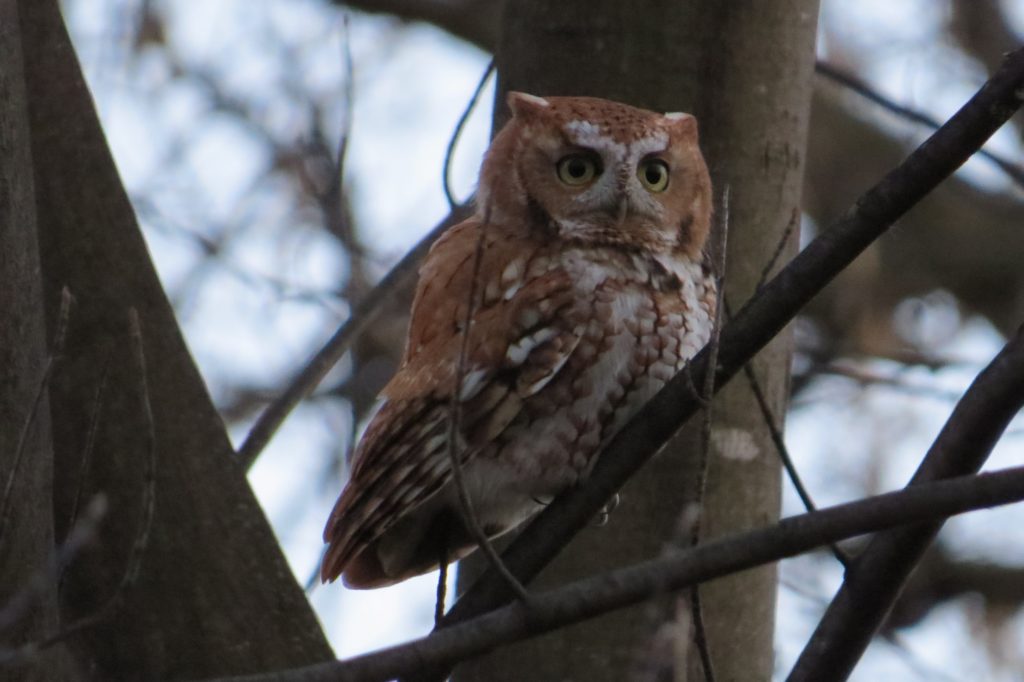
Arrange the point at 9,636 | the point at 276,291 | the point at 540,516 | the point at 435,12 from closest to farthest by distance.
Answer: the point at 9,636, the point at 540,516, the point at 276,291, the point at 435,12

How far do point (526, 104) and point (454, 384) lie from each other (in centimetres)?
73

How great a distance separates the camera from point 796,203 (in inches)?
133

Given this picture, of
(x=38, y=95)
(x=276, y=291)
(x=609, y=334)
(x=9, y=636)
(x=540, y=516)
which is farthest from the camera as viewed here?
(x=276, y=291)

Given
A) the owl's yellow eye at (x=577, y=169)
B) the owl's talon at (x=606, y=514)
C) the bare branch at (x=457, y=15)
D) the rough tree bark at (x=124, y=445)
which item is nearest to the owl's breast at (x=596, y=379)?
the owl's talon at (x=606, y=514)

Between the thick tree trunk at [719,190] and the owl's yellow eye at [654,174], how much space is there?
0.11 metres

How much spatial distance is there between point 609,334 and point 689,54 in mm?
697

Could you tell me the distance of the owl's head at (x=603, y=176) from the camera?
10.7 ft

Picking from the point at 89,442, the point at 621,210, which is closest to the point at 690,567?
the point at 89,442

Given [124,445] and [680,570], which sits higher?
[124,445]

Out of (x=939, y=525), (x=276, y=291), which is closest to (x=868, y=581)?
(x=939, y=525)

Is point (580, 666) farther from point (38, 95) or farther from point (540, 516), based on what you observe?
point (38, 95)

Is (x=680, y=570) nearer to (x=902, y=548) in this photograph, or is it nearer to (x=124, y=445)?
(x=902, y=548)

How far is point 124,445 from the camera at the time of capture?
2678mm

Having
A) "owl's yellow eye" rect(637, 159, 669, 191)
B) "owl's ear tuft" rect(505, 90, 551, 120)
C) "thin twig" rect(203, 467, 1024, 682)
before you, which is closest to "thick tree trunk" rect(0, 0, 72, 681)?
"thin twig" rect(203, 467, 1024, 682)
